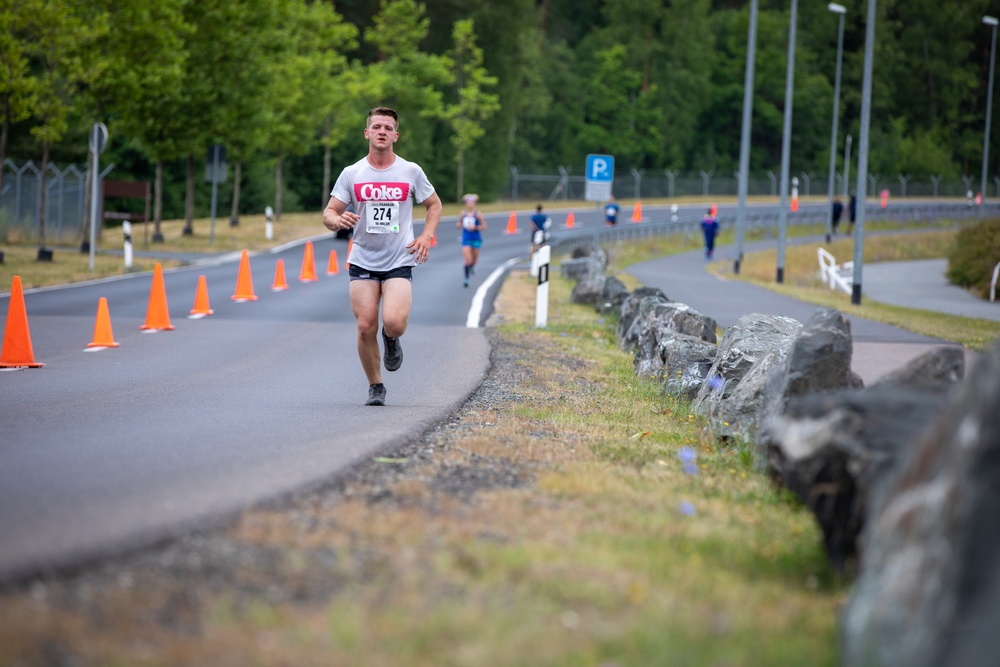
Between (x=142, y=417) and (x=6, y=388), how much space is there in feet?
8.43

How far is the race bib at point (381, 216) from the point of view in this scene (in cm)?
903

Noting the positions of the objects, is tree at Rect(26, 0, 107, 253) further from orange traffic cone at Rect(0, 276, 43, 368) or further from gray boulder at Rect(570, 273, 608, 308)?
orange traffic cone at Rect(0, 276, 43, 368)

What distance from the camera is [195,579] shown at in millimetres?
4320

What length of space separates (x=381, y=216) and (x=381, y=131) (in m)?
0.58

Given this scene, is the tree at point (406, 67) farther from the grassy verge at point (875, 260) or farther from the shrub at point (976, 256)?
the shrub at point (976, 256)

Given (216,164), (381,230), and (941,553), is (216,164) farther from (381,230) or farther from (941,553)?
(941,553)

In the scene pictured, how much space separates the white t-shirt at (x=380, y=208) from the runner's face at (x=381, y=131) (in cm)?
20

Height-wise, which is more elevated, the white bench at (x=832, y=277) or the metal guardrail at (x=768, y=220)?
the metal guardrail at (x=768, y=220)

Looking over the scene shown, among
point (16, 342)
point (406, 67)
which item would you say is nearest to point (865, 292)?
point (16, 342)

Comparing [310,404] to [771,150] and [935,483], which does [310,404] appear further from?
[771,150]

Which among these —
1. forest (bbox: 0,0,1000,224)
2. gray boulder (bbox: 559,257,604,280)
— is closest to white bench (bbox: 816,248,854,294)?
gray boulder (bbox: 559,257,604,280)

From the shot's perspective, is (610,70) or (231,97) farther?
(610,70)

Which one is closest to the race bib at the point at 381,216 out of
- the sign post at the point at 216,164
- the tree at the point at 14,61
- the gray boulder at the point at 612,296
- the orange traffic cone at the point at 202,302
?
the orange traffic cone at the point at 202,302

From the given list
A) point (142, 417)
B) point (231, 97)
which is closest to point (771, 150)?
point (231, 97)
